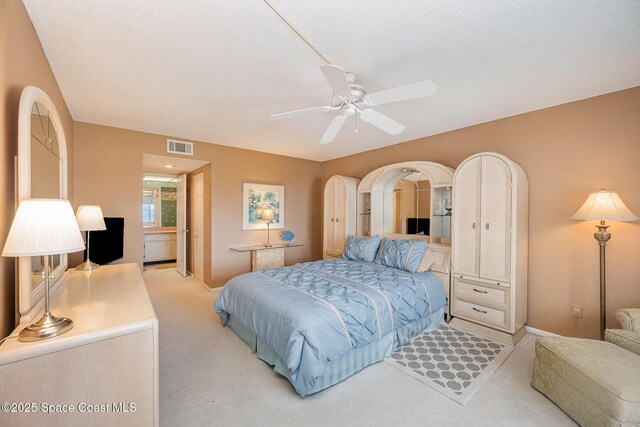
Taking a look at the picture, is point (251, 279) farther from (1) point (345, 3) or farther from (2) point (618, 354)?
(2) point (618, 354)

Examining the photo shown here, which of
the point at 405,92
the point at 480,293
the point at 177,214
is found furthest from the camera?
the point at 177,214

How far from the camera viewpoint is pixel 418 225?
166 inches

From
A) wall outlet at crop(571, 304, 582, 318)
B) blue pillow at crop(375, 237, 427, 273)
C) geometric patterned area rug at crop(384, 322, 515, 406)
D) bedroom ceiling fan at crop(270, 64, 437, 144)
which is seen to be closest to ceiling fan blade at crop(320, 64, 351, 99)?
bedroom ceiling fan at crop(270, 64, 437, 144)

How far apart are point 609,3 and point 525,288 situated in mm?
2705

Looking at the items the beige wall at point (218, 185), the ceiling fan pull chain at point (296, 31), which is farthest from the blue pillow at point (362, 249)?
the ceiling fan pull chain at point (296, 31)

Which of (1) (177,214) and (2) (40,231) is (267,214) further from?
(2) (40,231)

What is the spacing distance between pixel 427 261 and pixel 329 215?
2104mm

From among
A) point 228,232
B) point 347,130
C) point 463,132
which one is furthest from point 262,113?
point 463,132

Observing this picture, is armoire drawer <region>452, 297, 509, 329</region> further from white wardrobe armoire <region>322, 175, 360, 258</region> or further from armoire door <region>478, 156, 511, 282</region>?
white wardrobe armoire <region>322, 175, 360, 258</region>

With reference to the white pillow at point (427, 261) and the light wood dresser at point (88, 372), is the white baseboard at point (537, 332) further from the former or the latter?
the light wood dresser at point (88, 372)

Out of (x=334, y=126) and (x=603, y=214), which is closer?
(x=603, y=214)

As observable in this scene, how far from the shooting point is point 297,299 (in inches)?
93.5

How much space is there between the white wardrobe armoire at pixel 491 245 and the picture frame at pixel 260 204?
324 cm

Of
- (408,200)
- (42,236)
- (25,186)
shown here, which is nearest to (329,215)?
(408,200)
